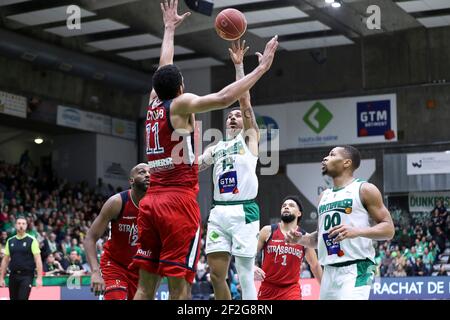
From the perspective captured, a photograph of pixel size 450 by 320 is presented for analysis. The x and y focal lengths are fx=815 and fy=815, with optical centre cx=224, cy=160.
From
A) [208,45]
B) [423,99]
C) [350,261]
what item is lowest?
[350,261]

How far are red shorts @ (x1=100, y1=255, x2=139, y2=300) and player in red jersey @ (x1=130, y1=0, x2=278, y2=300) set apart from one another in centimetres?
154

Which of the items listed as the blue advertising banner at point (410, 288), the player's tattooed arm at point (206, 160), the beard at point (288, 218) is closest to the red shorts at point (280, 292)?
the beard at point (288, 218)

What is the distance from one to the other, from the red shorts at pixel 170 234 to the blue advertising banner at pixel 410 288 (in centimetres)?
1425

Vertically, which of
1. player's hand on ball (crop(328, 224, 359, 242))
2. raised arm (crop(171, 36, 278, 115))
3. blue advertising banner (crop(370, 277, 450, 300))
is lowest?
blue advertising banner (crop(370, 277, 450, 300))

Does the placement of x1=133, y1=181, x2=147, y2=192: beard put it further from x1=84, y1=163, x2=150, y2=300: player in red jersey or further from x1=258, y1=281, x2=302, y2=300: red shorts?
x1=258, y1=281, x2=302, y2=300: red shorts

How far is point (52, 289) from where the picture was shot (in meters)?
18.3

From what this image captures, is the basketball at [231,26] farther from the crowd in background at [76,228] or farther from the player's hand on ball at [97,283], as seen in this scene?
the crowd in background at [76,228]

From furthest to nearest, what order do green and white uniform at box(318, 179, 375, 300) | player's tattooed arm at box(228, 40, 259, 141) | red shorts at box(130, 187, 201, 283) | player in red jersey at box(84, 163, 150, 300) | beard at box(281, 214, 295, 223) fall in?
beard at box(281, 214, 295, 223)
player's tattooed arm at box(228, 40, 259, 141)
player in red jersey at box(84, 163, 150, 300)
green and white uniform at box(318, 179, 375, 300)
red shorts at box(130, 187, 201, 283)

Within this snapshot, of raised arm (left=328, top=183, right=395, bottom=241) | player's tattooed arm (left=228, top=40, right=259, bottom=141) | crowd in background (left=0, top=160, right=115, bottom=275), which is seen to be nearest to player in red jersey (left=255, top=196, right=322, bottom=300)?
player's tattooed arm (left=228, top=40, right=259, bottom=141)

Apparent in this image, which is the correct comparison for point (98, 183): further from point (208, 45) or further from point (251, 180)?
point (251, 180)

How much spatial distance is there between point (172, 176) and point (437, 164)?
23582 mm

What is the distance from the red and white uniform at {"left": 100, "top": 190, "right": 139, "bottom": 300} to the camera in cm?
809

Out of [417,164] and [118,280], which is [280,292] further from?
[417,164]
